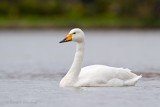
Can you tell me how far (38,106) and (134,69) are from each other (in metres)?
7.93

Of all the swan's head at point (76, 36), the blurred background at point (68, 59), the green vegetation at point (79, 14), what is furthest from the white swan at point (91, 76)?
the green vegetation at point (79, 14)

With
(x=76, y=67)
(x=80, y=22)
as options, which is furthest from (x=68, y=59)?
(x=80, y=22)

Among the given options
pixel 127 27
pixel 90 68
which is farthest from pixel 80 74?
pixel 127 27

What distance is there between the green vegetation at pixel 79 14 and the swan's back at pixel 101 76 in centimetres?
3673

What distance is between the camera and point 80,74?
1523 centimetres

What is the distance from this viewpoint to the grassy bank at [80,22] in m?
Answer: 53.2

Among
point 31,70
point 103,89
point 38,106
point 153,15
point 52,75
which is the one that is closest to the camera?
point 38,106

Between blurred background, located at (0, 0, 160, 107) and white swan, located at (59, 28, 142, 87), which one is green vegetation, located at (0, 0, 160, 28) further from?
white swan, located at (59, 28, 142, 87)

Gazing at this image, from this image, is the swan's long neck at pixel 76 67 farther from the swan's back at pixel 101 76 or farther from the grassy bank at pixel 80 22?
the grassy bank at pixel 80 22

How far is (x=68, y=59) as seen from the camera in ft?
82.6

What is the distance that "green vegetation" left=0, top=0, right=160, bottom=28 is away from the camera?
53719mm

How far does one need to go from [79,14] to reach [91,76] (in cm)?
4170

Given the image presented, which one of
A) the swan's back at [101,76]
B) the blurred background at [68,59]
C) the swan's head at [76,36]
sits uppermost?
the swan's head at [76,36]

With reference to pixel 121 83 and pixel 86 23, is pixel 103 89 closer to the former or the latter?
pixel 121 83
